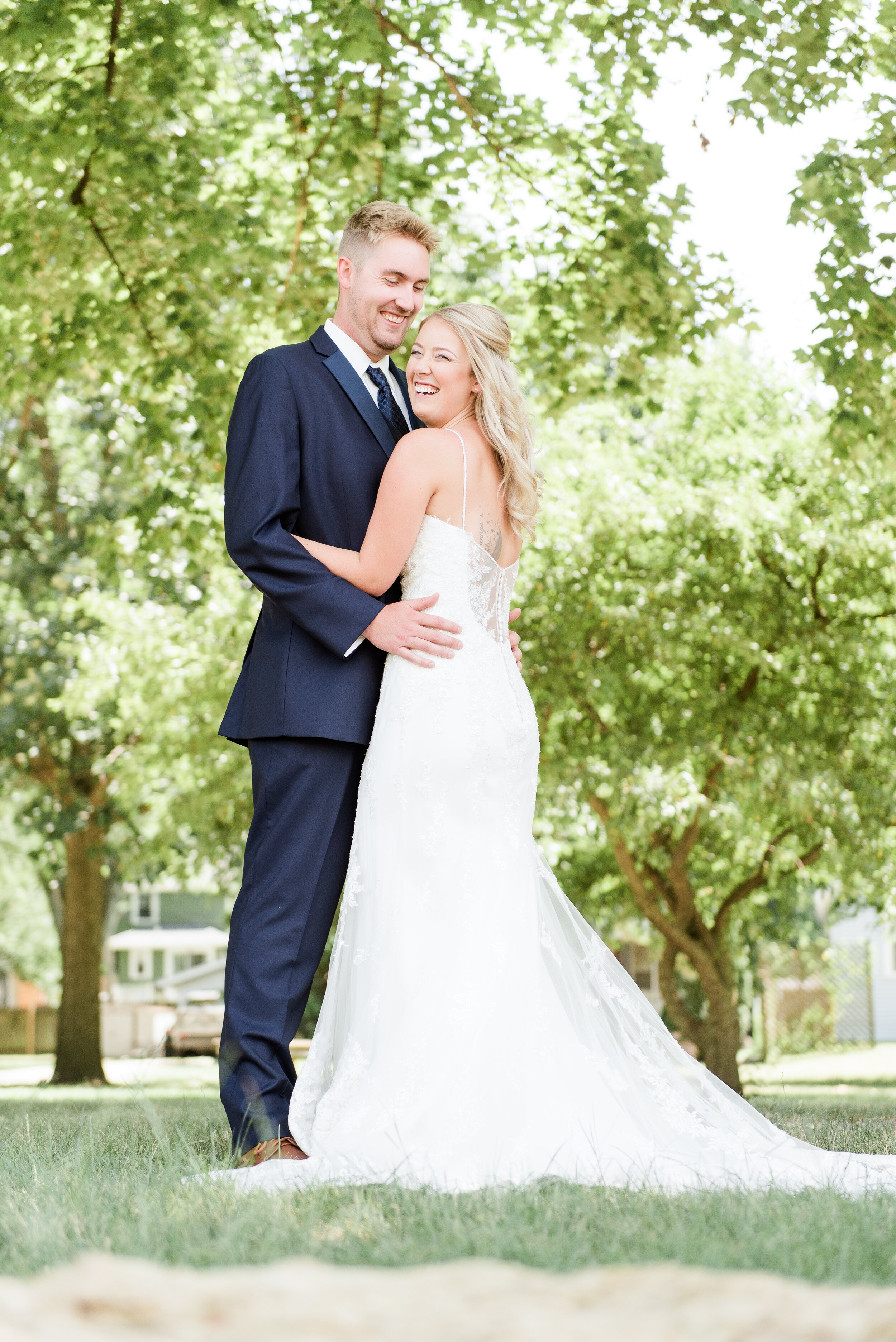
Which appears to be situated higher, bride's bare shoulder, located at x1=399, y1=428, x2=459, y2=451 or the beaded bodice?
bride's bare shoulder, located at x1=399, y1=428, x2=459, y2=451

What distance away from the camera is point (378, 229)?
4.41 meters

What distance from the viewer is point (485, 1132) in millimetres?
3555

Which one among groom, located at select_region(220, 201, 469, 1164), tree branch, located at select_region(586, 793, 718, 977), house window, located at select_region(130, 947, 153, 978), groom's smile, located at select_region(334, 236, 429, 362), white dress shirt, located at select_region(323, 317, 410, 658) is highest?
groom's smile, located at select_region(334, 236, 429, 362)

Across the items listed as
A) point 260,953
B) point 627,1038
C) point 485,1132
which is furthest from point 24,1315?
point 627,1038

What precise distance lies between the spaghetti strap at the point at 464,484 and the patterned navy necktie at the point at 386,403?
0.34 meters

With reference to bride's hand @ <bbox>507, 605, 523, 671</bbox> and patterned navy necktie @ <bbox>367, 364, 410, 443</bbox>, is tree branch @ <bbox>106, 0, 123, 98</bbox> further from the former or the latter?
bride's hand @ <bbox>507, 605, 523, 671</bbox>

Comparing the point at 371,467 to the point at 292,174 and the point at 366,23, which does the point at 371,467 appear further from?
the point at 292,174

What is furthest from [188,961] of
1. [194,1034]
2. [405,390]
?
[405,390]

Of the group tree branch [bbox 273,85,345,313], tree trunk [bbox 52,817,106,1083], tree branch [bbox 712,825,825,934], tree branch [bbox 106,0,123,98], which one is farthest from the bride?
tree trunk [bbox 52,817,106,1083]

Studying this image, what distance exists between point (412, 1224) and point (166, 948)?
47.5m

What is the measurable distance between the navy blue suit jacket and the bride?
0.12m

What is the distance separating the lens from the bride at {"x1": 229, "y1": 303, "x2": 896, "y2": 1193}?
3553 millimetres

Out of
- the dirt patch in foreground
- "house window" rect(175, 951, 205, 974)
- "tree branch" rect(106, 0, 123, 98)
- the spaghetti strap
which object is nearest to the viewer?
the dirt patch in foreground

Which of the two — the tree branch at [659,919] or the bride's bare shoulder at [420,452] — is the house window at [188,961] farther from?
the bride's bare shoulder at [420,452]
